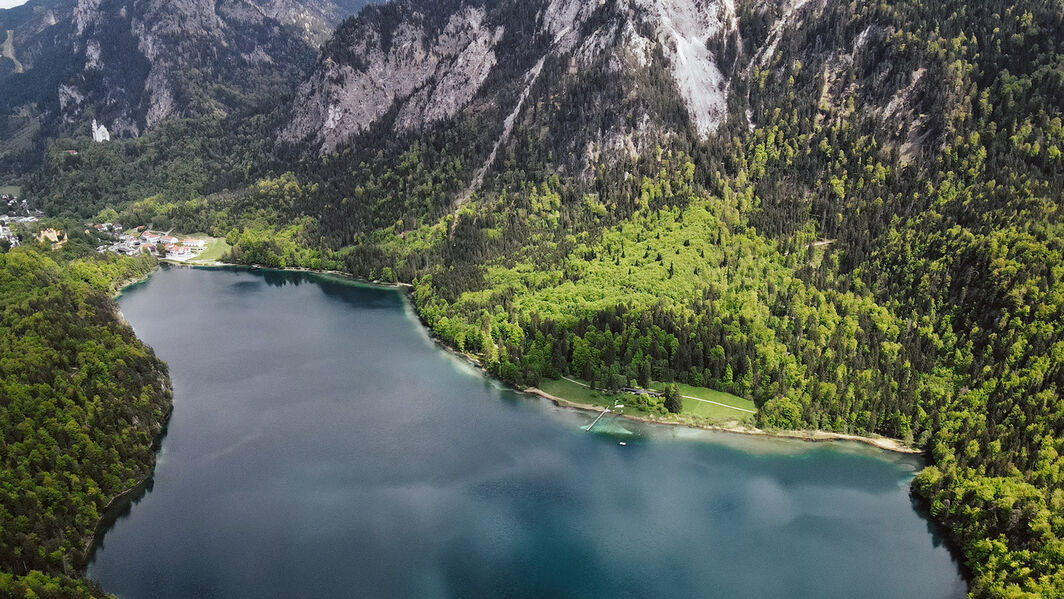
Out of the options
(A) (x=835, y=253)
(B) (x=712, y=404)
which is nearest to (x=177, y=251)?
(B) (x=712, y=404)

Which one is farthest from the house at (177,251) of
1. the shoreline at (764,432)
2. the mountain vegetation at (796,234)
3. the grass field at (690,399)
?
the grass field at (690,399)

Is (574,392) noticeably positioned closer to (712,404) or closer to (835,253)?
(712,404)

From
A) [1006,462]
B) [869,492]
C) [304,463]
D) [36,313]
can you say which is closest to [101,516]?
[304,463]

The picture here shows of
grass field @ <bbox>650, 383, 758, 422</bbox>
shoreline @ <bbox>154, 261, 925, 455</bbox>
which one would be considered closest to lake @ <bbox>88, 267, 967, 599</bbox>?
shoreline @ <bbox>154, 261, 925, 455</bbox>

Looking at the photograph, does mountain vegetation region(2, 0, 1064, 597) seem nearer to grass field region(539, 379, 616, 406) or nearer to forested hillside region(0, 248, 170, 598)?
grass field region(539, 379, 616, 406)

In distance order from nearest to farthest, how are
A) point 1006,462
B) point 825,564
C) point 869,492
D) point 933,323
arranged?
point 825,564
point 1006,462
point 869,492
point 933,323

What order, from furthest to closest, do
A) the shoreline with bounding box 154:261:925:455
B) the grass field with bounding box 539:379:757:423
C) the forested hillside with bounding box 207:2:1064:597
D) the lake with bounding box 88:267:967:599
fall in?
1. the grass field with bounding box 539:379:757:423
2. the shoreline with bounding box 154:261:925:455
3. the forested hillside with bounding box 207:2:1064:597
4. the lake with bounding box 88:267:967:599

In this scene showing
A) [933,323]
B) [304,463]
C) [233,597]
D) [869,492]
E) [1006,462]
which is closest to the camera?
[233,597]

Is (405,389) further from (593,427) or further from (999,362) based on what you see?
(999,362)
